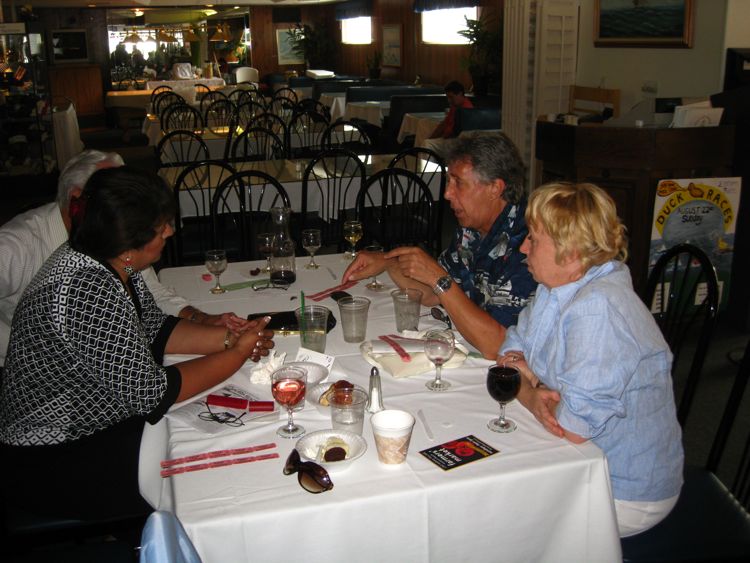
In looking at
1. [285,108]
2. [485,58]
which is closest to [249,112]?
[285,108]

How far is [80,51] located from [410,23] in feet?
23.7

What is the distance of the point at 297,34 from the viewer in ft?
53.2

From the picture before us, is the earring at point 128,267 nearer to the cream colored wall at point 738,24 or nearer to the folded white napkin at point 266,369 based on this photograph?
the folded white napkin at point 266,369

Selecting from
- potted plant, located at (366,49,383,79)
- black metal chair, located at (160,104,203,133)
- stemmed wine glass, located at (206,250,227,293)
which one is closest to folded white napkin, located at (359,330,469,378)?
stemmed wine glass, located at (206,250,227,293)

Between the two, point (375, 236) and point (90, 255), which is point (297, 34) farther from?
point (90, 255)

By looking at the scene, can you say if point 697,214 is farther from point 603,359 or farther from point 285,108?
point 285,108

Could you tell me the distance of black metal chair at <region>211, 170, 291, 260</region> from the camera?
368 cm

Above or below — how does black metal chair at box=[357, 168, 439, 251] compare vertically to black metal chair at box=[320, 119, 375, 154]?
below

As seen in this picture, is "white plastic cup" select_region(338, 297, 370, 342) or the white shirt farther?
the white shirt

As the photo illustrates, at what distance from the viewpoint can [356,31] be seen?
48.6 feet

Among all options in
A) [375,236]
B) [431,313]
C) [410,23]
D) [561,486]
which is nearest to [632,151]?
[375,236]

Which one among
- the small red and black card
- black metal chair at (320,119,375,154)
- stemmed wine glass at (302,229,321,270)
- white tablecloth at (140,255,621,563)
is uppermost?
black metal chair at (320,119,375,154)

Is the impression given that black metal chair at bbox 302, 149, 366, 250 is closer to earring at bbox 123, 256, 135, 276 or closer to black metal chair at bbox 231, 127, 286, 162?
black metal chair at bbox 231, 127, 286, 162

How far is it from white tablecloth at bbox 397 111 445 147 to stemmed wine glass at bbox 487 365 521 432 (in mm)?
6354
